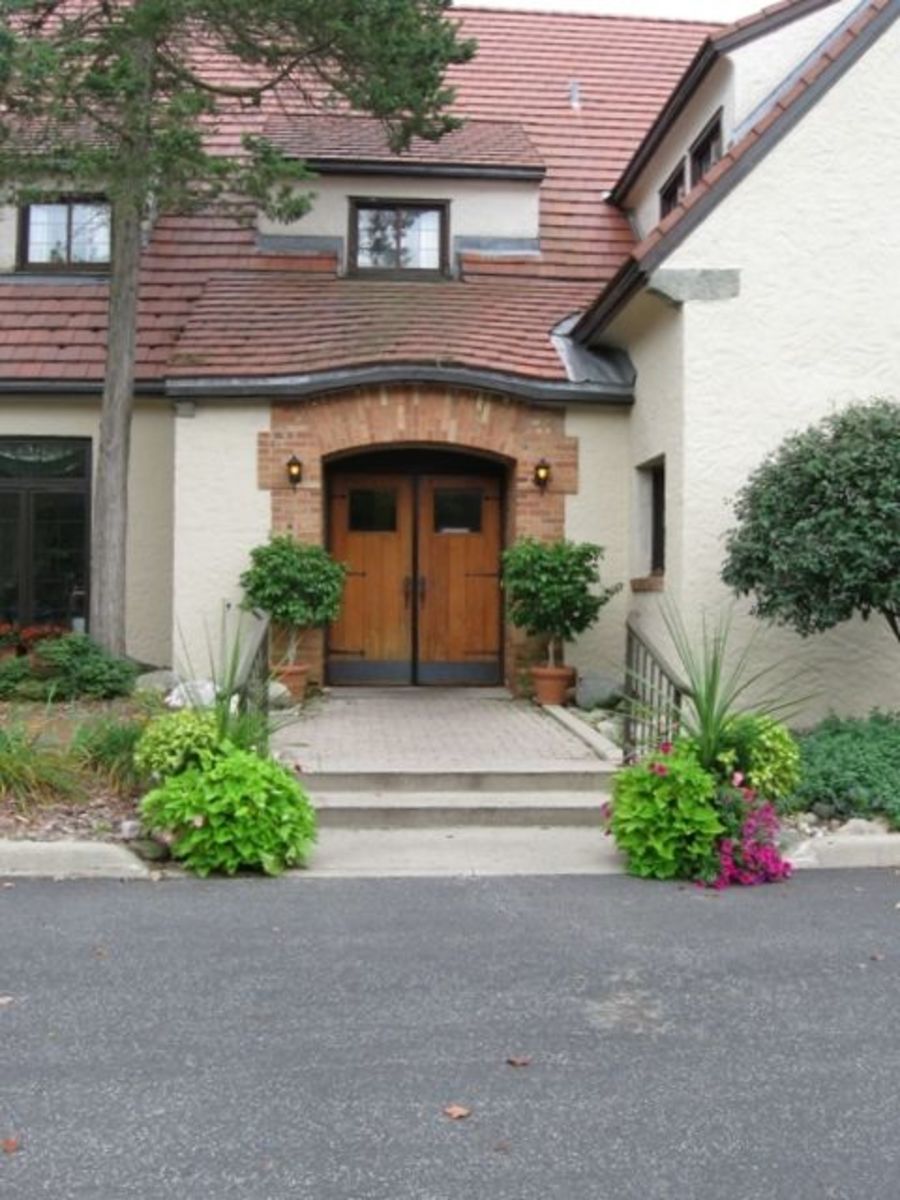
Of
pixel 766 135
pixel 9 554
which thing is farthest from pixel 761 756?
pixel 9 554

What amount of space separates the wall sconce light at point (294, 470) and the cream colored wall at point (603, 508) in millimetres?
2603

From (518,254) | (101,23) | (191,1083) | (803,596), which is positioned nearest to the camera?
(191,1083)

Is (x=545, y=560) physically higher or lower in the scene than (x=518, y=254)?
lower

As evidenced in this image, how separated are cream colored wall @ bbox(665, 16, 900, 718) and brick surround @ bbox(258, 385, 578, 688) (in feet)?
7.50

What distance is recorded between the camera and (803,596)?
8.07 m

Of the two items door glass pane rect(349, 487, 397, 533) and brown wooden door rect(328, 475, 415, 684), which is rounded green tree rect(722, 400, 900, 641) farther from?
door glass pane rect(349, 487, 397, 533)

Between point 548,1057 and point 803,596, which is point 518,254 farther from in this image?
point 548,1057

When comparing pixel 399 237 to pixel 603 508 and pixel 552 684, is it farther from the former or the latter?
pixel 552 684

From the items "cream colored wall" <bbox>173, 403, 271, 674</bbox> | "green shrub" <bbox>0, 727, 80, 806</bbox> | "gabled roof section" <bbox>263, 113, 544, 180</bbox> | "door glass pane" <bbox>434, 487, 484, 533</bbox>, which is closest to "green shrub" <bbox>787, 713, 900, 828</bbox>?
"green shrub" <bbox>0, 727, 80, 806</bbox>

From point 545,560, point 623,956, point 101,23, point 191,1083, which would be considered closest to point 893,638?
point 545,560

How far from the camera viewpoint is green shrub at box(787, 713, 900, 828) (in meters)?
6.92

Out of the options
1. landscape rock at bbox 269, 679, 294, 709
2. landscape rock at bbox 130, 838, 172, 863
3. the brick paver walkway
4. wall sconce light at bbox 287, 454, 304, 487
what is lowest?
landscape rock at bbox 130, 838, 172, 863

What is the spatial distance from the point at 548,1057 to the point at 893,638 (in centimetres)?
657

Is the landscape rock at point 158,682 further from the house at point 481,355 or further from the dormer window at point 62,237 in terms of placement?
the dormer window at point 62,237
